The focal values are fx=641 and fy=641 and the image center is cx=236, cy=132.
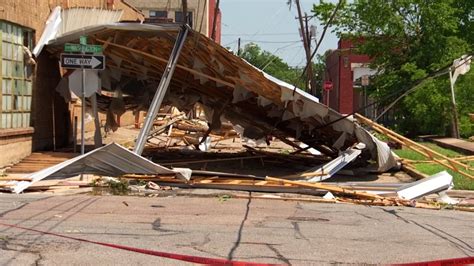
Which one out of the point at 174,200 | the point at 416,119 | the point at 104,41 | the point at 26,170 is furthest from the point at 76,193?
the point at 416,119

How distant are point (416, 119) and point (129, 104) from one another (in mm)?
18210

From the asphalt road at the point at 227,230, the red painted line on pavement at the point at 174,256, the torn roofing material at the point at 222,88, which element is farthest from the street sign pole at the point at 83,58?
the red painted line on pavement at the point at 174,256

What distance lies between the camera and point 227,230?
8836 mm

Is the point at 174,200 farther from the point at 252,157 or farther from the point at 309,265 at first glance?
the point at 252,157

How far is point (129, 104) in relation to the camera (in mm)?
20062

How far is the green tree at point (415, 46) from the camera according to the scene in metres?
31.9

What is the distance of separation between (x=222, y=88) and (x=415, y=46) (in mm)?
19862

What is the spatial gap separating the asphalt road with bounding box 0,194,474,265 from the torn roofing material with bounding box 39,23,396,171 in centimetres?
431

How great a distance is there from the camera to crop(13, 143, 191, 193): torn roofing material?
13102 mm

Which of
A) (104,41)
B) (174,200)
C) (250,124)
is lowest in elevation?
(174,200)

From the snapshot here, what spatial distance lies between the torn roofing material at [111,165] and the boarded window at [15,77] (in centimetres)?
282

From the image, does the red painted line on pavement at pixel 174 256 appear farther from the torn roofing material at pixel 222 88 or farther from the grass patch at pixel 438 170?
the grass patch at pixel 438 170

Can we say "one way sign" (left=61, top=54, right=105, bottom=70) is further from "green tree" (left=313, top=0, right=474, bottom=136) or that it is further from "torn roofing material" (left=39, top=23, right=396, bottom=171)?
"green tree" (left=313, top=0, right=474, bottom=136)

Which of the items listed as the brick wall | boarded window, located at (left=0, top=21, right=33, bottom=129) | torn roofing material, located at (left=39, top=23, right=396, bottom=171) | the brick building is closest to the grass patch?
torn roofing material, located at (left=39, top=23, right=396, bottom=171)
